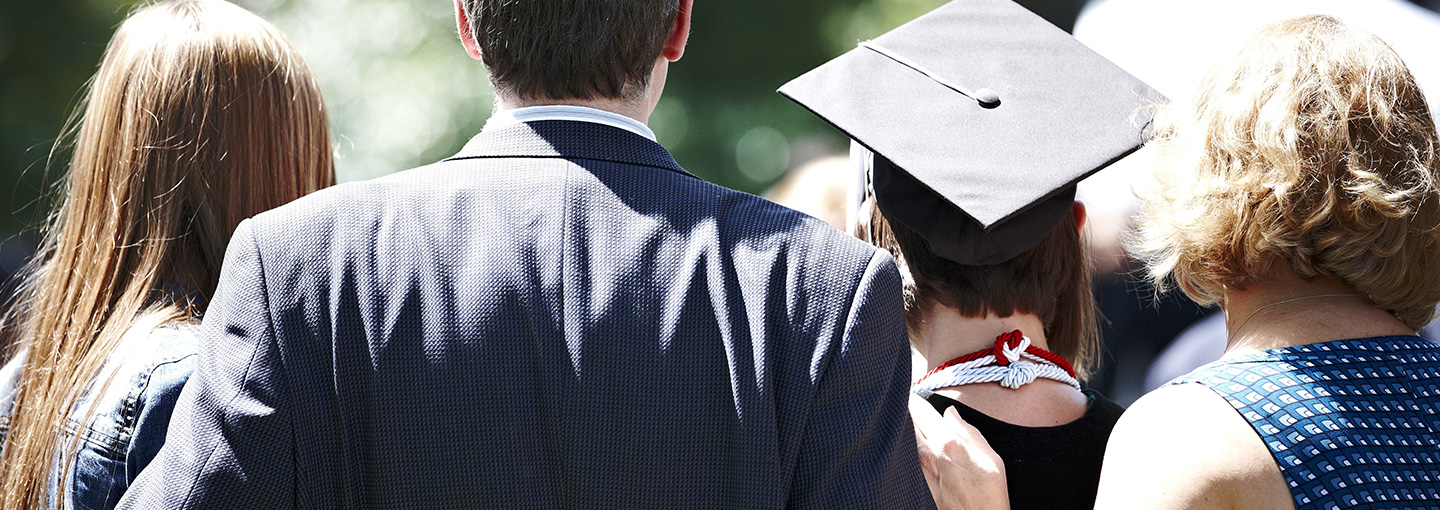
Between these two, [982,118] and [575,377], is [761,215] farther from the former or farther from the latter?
[982,118]

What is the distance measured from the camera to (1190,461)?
146cm

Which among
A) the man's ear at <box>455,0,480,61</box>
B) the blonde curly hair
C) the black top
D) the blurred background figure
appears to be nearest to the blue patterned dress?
the blonde curly hair

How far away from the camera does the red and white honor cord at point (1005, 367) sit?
187 cm

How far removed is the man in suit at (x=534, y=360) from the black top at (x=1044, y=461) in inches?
18.6

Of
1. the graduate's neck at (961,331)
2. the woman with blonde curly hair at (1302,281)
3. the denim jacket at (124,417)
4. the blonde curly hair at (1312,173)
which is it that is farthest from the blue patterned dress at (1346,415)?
the denim jacket at (124,417)

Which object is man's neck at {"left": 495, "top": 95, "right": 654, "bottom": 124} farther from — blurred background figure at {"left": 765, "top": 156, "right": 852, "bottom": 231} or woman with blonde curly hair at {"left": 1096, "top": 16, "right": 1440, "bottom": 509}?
blurred background figure at {"left": 765, "top": 156, "right": 852, "bottom": 231}

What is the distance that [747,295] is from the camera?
52.4 inches

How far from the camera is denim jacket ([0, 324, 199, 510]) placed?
1.61 meters

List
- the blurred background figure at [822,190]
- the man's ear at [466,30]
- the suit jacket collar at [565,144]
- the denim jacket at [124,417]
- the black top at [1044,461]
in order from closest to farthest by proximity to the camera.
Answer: the suit jacket collar at [565,144]
the man's ear at [466,30]
the denim jacket at [124,417]
the black top at [1044,461]
the blurred background figure at [822,190]

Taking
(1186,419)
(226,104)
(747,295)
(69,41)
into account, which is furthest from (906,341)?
(69,41)

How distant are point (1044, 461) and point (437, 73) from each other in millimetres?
5661

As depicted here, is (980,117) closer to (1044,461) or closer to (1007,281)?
(1007,281)

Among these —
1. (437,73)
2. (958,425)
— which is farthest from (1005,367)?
(437,73)

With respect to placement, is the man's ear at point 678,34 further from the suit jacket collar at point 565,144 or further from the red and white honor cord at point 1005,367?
the red and white honor cord at point 1005,367
